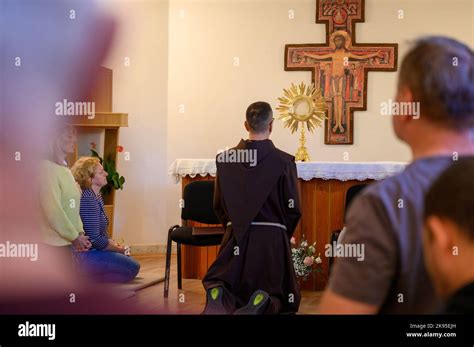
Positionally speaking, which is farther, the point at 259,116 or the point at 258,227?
the point at 258,227

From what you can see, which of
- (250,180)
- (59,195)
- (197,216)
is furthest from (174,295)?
(59,195)

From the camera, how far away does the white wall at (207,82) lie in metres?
4.02

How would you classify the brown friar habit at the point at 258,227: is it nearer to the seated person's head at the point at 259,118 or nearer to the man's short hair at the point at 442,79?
the seated person's head at the point at 259,118

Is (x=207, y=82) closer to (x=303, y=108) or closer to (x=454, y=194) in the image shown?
(x=303, y=108)

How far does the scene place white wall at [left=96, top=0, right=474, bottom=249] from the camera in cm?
402

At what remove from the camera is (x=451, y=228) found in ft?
3.40

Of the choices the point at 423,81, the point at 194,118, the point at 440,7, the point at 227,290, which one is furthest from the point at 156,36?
the point at 423,81

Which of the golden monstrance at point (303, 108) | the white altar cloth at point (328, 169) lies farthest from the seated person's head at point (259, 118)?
the golden monstrance at point (303, 108)

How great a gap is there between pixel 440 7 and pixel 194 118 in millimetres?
2081

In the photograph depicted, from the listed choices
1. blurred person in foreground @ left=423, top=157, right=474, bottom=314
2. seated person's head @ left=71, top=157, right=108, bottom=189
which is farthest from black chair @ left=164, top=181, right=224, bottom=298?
blurred person in foreground @ left=423, top=157, right=474, bottom=314

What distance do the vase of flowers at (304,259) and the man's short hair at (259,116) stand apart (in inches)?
41.7

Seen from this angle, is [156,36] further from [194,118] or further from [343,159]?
[343,159]

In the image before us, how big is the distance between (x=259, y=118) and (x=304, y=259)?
1164mm

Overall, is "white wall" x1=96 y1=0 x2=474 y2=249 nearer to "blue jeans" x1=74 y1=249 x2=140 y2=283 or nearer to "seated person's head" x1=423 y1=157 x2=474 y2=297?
"blue jeans" x1=74 y1=249 x2=140 y2=283
